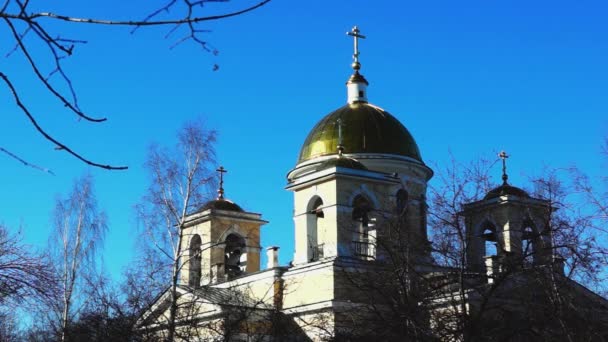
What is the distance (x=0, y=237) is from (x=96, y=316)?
498 centimetres

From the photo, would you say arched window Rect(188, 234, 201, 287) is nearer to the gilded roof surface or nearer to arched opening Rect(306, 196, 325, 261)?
arched opening Rect(306, 196, 325, 261)

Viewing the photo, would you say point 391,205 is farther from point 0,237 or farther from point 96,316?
point 0,237

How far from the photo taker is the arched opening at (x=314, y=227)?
83.5 ft

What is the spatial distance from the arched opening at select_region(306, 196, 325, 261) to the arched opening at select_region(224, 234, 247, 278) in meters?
3.15

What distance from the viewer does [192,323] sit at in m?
19.6

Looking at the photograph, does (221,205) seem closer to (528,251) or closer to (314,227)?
(314,227)

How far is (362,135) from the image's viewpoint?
27.2m

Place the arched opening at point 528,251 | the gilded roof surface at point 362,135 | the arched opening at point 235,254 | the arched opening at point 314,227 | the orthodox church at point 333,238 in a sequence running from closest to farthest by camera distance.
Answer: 1. the arched opening at point 528,251
2. the orthodox church at point 333,238
3. the arched opening at point 314,227
4. the gilded roof surface at point 362,135
5. the arched opening at point 235,254

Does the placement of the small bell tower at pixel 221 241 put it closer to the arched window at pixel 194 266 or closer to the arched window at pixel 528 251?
the arched window at pixel 194 266

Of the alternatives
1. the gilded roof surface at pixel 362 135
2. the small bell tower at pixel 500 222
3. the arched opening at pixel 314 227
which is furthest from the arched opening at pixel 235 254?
the small bell tower at pixel 500 222

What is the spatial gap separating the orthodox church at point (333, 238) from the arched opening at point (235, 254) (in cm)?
3

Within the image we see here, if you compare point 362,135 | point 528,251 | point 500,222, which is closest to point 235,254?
point 362,135

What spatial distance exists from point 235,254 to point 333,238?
15.7 ft

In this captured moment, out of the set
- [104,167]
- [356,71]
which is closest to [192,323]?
[356,71]
